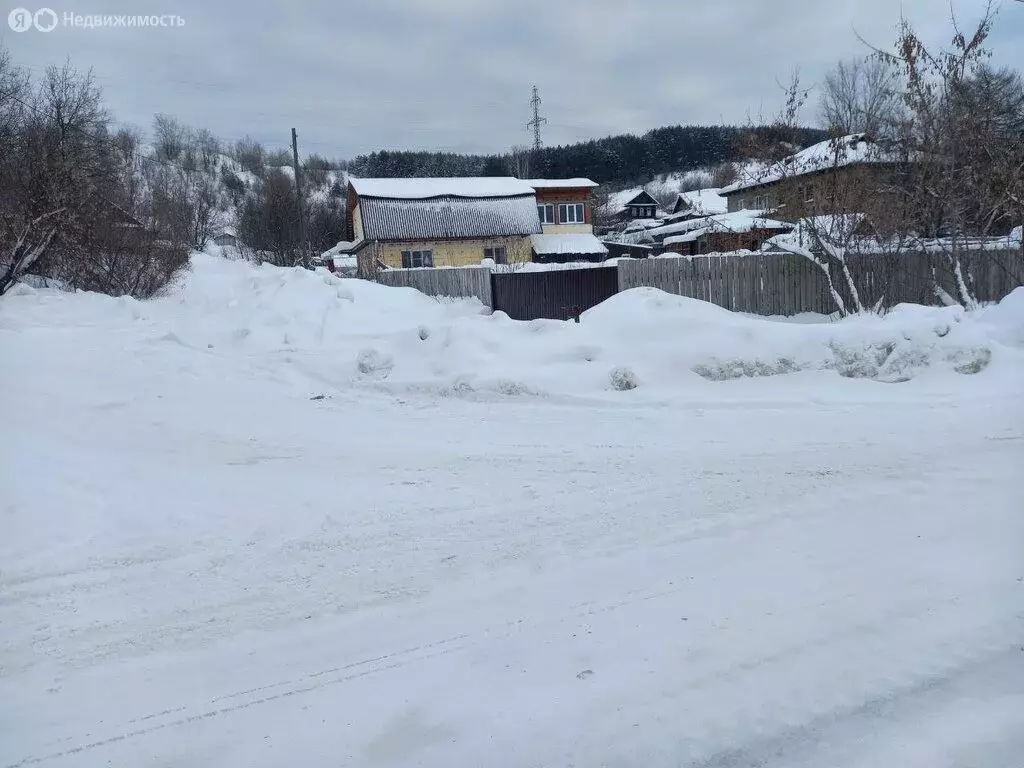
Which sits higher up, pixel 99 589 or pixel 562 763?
pixel 99 589

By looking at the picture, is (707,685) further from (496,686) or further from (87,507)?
(87,507)

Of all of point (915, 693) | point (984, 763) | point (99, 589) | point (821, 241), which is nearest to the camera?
point (984, 763)

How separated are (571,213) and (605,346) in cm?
3874

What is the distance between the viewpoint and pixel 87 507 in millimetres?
5426

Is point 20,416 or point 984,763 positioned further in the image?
point 20,416

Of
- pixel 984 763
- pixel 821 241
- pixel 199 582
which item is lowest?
pixel 984 763

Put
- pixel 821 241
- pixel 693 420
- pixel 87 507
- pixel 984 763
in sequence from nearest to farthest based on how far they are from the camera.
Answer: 1. pixel 984 763
2. pixel 87 507
3. pixel 693 420
4. pixel 821 241

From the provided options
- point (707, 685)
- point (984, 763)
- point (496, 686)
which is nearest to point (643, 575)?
point (707, 685)

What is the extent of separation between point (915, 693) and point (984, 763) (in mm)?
459

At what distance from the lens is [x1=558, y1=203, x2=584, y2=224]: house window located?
47406 millimetres

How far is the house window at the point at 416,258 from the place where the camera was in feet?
130

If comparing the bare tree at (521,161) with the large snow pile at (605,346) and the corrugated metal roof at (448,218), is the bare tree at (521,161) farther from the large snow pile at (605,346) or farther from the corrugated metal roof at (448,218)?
the large snow pile at (605,346)

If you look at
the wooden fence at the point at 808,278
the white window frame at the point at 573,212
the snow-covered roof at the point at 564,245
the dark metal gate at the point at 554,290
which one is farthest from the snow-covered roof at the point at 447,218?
the wooden fence at the point at 808,278

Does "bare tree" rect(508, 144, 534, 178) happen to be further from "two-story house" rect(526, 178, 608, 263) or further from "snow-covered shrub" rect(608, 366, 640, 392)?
"snow-covered shrub" rect(608, 366, 640, 392)
